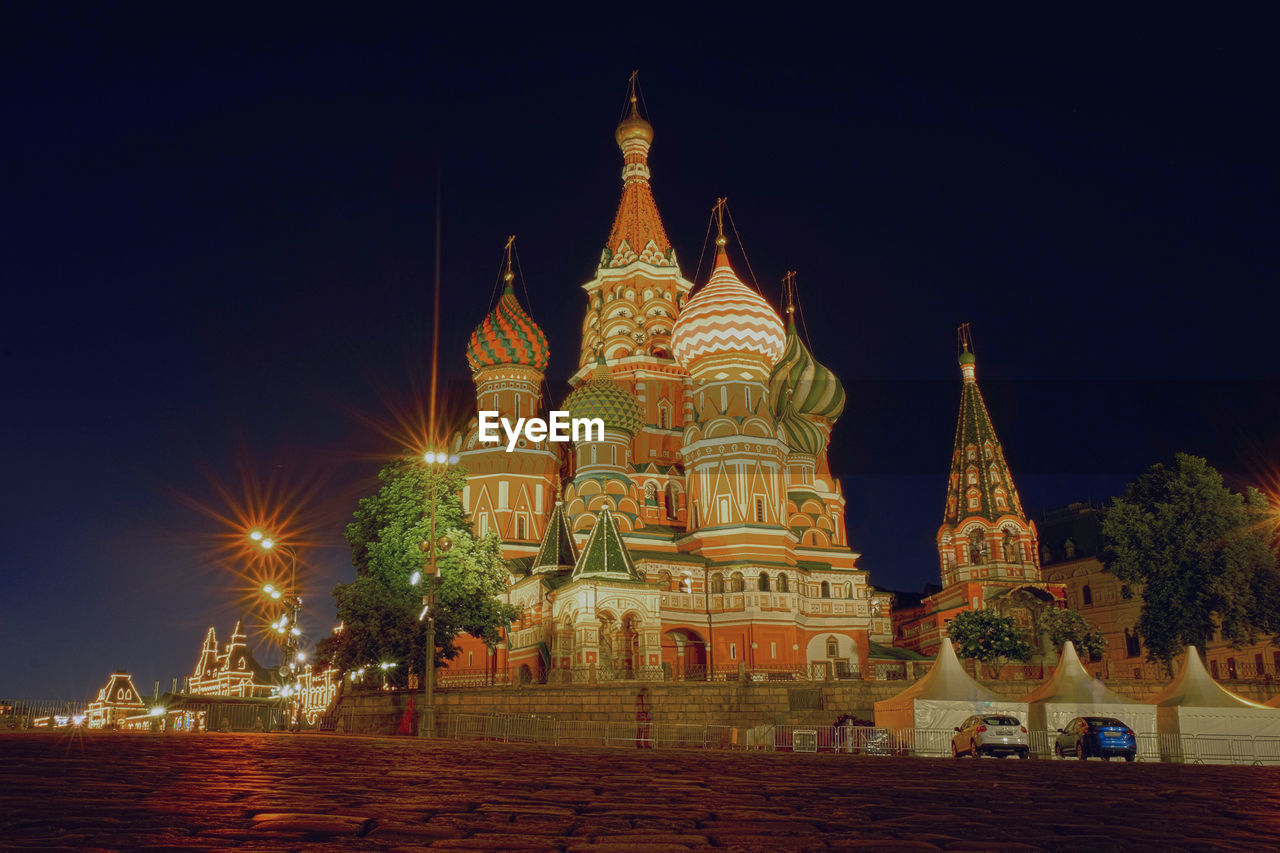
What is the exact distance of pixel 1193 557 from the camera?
38.6m

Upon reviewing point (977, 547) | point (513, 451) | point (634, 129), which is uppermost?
point (634, 129)

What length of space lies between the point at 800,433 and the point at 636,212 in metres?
17.5

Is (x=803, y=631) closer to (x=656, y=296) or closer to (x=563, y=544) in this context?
(x=563, y=544)

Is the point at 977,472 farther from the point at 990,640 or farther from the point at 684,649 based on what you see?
the point at 684,649

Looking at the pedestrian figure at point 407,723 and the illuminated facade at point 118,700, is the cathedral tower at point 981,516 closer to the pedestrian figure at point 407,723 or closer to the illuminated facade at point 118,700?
the pedestrian figure at point 407,723

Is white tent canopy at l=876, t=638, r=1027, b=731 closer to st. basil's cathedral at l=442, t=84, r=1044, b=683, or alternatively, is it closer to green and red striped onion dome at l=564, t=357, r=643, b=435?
st. basil's cathedral at l=442, t=84, r=1044, b=683

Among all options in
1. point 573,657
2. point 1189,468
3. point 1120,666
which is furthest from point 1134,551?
point 1120,666

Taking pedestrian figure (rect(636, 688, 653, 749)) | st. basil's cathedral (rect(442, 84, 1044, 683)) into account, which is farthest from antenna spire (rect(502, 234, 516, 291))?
pedestrian figure (rect(636, 688, 653, 749))

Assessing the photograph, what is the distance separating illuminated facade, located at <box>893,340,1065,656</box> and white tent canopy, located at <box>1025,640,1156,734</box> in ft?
100

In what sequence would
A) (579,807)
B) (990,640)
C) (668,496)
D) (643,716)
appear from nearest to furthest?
(579,807) < (643,716) < (990,640) < (668,496)

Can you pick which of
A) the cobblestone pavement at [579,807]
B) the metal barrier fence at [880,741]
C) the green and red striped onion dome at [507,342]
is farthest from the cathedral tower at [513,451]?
the cobblestone pavement at [579,807]

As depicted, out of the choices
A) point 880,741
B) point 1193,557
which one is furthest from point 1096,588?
point 880,741

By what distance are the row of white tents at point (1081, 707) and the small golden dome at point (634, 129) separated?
4770 centimetres

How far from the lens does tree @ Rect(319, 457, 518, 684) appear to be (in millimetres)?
33062
